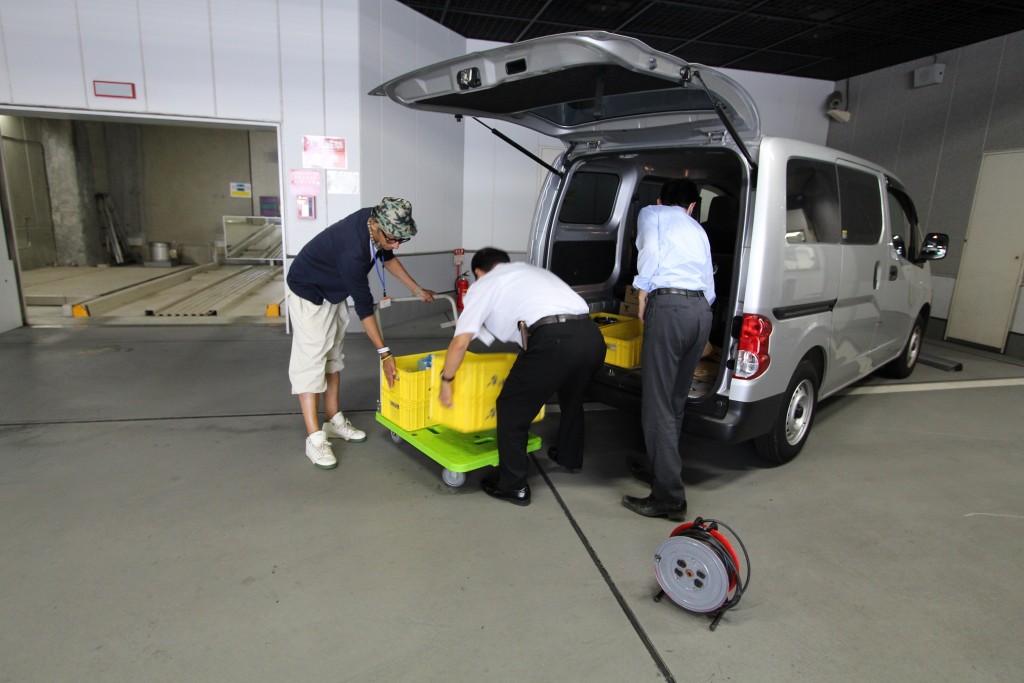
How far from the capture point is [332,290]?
3381mm

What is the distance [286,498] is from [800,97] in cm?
961

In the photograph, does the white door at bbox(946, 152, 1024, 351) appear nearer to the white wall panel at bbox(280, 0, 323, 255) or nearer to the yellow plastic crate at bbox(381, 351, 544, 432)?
the yellow plastic crate at bbox(381, 351, 544, 432)

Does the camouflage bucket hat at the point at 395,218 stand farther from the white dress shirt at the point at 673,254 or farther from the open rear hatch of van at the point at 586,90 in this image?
the white dress shirt at the point at 673,254

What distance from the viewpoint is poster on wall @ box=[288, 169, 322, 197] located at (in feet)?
21.0

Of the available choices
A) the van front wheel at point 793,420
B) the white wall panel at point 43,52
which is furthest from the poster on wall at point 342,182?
the van front wheel at point 793,420

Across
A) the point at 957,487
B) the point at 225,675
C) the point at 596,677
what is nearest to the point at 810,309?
the point at 957,487

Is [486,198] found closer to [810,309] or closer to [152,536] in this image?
[810,309]

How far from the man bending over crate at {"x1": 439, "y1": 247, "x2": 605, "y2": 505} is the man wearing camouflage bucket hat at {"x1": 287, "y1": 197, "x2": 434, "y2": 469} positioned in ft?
1.78

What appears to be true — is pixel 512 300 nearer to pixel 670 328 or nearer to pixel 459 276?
pixel 670 328

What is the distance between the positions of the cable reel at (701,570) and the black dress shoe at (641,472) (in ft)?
3.35

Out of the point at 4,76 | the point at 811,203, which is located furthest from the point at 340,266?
the point at 4,76

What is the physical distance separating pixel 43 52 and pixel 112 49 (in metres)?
0.66

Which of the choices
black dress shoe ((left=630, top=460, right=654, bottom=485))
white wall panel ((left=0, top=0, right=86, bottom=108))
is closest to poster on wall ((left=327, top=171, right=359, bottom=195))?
white wall panel ((left=0, top=0, right=86, bottom=108))

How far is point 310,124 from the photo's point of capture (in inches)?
249
